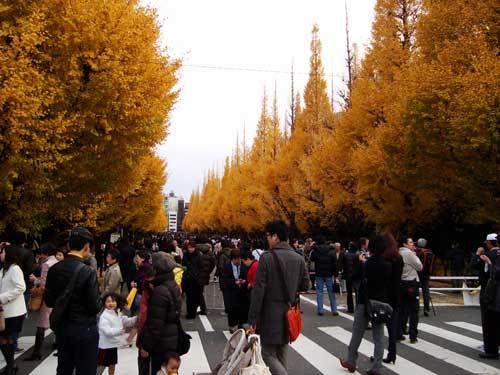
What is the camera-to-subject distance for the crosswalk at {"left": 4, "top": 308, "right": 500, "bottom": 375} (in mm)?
6191

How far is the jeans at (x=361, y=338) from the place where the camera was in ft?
18.9

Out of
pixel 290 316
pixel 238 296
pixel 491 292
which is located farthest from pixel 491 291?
pixel 238 296

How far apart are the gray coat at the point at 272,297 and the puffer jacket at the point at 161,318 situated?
72 cm

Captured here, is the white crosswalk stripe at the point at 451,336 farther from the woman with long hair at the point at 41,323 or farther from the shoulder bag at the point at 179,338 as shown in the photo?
the woman with long hair at the point at 41,323

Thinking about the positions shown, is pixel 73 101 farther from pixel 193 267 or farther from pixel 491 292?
pixel 491 292

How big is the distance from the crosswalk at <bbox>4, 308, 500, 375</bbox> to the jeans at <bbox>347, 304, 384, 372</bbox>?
1.13ft

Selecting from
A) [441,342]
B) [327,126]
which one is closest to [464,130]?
[441,342]

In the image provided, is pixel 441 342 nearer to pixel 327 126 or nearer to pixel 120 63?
pixel 120 63

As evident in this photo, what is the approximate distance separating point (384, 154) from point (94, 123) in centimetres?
999

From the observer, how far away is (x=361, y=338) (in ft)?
19.0

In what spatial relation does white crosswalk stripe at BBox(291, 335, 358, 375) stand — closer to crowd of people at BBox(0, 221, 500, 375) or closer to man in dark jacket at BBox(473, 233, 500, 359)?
crowd of people at BBox(0, 221, 500, 375)

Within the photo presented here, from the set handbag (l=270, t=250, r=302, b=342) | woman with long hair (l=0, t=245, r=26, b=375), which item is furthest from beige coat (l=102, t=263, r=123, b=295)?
handbag (l=270, t=250, r=302, b=342)

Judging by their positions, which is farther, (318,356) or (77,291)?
(318,356)

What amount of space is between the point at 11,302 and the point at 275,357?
334 cm
